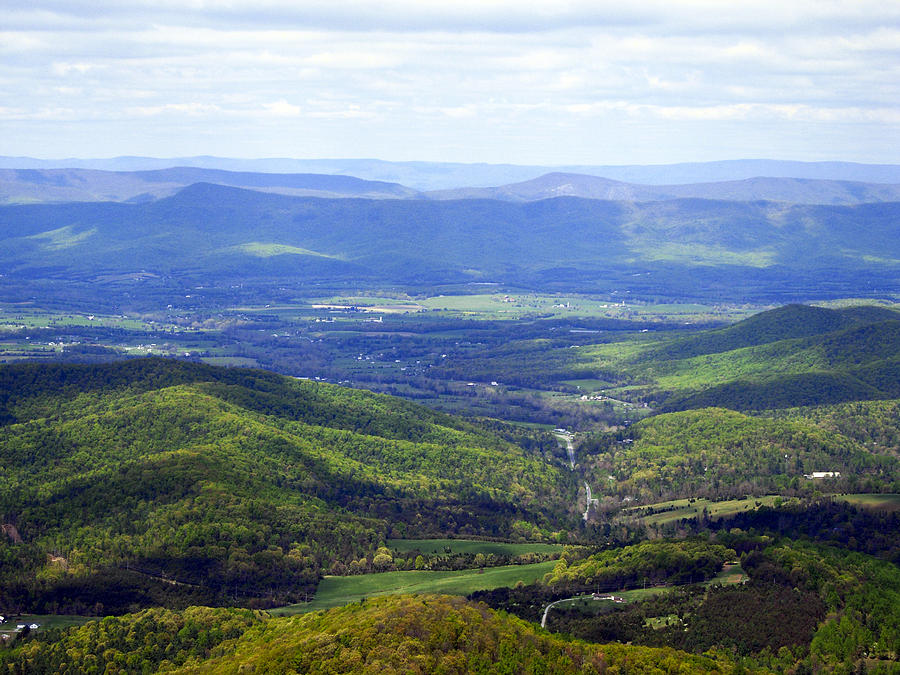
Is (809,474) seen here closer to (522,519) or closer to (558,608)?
(522,519)

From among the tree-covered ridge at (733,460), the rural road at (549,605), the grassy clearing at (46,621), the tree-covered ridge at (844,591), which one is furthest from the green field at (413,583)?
the tree-covered ridge at (733,460)

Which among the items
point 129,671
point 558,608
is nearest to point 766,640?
point 558,608

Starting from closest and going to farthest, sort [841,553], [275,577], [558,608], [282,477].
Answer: [558,608] → [841,553] → [275,577] → [282,477]

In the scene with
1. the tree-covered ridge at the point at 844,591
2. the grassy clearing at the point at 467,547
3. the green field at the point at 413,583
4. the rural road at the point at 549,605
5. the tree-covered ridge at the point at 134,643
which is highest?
the tree-covered ridge at the point at 844,591

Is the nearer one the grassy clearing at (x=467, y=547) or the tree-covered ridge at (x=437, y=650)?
the tree-covered ridge at (x=437, y=650)

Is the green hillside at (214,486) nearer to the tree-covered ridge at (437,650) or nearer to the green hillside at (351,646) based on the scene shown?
the green hillside at (351,646)

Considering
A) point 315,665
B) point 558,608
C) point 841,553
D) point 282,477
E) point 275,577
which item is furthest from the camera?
point 282,477

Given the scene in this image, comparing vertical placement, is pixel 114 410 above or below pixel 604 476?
above
